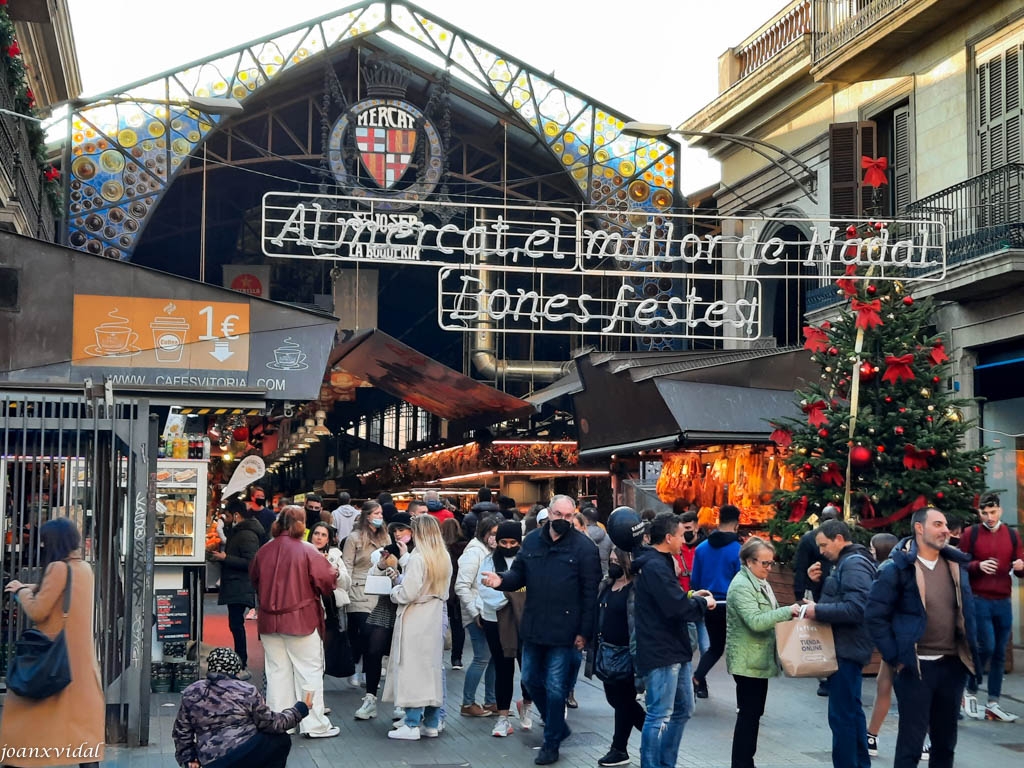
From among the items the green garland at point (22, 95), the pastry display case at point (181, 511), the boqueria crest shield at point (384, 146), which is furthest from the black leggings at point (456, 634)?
the boqueria crest shield at point (384, 146)

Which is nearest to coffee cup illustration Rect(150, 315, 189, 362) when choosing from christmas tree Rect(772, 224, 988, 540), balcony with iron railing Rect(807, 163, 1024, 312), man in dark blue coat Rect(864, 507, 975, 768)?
christmas tree Rect(772, 224, 988, 540)

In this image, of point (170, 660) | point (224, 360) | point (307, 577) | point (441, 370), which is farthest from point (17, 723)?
point (441, 370)

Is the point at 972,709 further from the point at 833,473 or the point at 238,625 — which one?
the point at 238,625

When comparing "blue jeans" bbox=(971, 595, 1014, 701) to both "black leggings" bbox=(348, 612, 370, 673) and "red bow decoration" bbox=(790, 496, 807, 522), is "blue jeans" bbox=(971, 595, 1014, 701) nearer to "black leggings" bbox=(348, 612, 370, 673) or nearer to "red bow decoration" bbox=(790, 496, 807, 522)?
"red bow decoration" bbox=(790, 496, 807, 522)

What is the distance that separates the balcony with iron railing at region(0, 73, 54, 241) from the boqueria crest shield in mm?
5965

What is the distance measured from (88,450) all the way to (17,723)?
251 cm

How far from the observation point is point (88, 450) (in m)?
9.44

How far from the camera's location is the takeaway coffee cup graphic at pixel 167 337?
15.9 m

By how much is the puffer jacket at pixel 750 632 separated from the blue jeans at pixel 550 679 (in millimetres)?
1474

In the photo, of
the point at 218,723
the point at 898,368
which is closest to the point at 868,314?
the point at 898,368

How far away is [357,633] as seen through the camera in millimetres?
12531

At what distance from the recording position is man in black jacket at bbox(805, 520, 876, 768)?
8359mm

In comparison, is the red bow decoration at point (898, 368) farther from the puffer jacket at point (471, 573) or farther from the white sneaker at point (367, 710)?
the white sneaker at point (367, 710)

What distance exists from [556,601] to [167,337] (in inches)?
315
